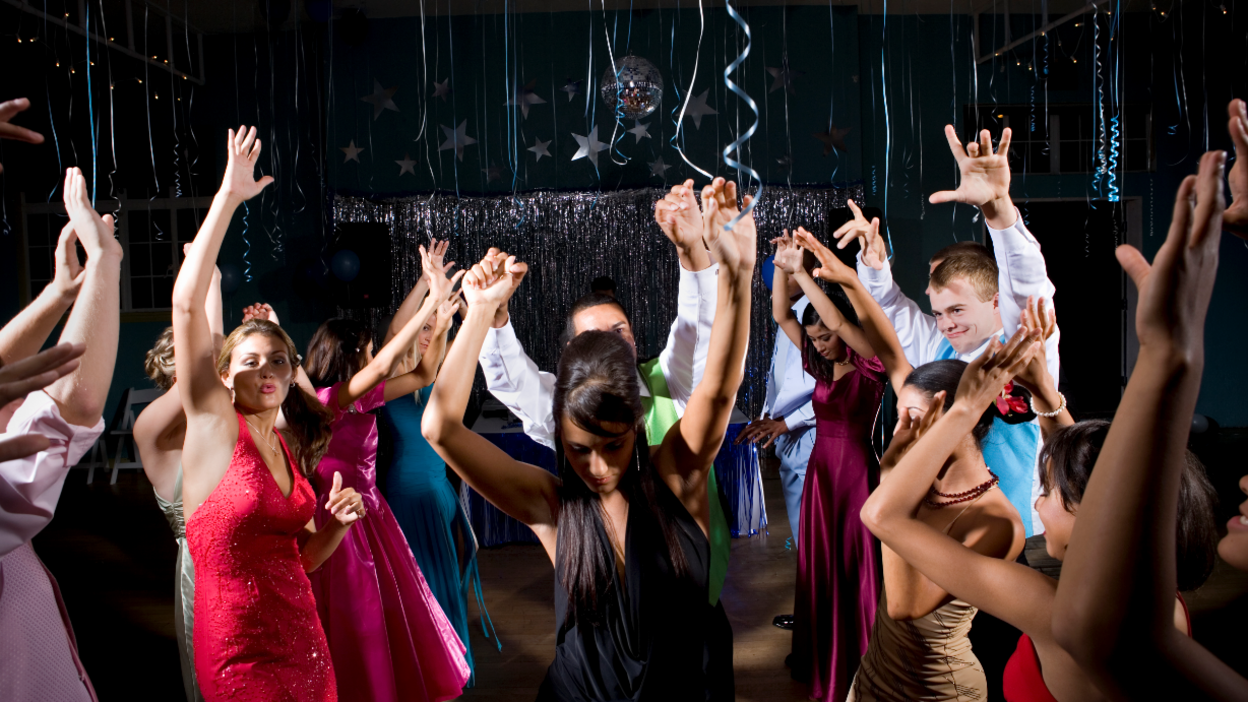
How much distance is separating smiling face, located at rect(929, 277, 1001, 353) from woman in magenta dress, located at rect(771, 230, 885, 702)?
0.34m

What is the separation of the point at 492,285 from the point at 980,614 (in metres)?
1.57

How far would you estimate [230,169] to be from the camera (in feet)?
4.95

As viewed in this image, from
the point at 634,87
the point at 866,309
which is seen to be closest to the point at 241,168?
the point at 866,309

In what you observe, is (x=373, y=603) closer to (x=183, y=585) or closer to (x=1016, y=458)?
(x=183, y=585)

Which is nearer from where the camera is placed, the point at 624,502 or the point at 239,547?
the point at 624,502

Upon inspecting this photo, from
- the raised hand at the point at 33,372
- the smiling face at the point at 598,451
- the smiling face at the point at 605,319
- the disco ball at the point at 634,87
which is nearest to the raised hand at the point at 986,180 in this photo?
the smiling face at the point at 605,319

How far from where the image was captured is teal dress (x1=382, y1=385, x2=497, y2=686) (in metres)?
2.81

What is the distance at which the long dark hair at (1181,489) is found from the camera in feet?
3.00

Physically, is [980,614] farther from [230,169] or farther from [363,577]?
[230,169]

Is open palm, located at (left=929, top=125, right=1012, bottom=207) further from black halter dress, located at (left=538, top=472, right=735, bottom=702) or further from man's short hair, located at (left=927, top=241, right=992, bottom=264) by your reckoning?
black halter dress, located at (left=538, top=472, right=735, bottom=702)

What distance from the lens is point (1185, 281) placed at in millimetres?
501

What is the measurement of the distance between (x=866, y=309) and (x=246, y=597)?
167 centimetres

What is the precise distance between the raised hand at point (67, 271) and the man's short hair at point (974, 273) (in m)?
2.04

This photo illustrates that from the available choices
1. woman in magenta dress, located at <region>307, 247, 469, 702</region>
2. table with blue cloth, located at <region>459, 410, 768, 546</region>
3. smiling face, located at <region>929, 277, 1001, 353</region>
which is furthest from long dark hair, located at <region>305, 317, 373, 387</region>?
smiling face, located at <region>929, 277, 1001, 353</region>
